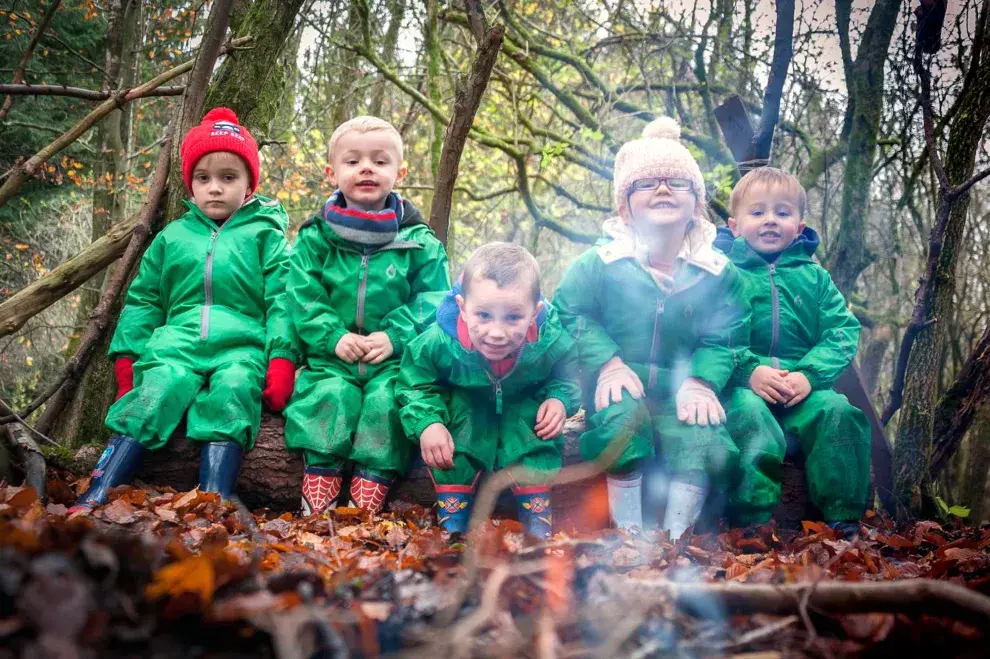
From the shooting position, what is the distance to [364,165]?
3568 millimetres

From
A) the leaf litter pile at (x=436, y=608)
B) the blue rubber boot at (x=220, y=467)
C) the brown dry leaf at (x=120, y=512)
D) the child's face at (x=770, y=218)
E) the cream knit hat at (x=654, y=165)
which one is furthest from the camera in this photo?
the child's face at (x=770, y=218)

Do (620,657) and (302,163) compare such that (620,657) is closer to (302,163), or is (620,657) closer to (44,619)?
(44,619)

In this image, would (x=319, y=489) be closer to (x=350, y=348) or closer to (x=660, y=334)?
(x=350, y=348)

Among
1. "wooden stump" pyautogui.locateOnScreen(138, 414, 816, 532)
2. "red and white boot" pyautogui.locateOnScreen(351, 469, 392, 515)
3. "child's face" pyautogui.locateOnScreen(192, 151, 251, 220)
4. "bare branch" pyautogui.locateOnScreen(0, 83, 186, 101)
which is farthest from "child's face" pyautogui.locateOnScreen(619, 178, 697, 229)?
"bare branch" pyautogui.locateOnScreen(0, 83, 186, 101)

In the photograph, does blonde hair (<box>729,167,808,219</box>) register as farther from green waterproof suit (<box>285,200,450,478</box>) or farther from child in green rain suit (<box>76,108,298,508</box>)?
child in green rain suit (<box>76,108,298,508</box>)

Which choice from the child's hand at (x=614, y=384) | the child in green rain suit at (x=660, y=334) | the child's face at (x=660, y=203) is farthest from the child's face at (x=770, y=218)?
the child's hand at (x=614, y=384)

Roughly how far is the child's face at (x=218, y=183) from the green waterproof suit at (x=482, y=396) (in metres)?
1.42

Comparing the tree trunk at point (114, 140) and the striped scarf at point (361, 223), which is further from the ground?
the tree trunk at point (114, 140)

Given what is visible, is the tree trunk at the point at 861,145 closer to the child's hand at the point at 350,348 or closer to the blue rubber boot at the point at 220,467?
the child's hand at the point at 350,348

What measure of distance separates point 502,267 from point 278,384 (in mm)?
1312

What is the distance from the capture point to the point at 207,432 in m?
3.11

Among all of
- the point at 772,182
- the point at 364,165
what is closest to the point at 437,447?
the point at 364,165

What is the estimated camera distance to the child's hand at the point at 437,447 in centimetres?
301

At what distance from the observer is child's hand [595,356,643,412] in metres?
3.33
